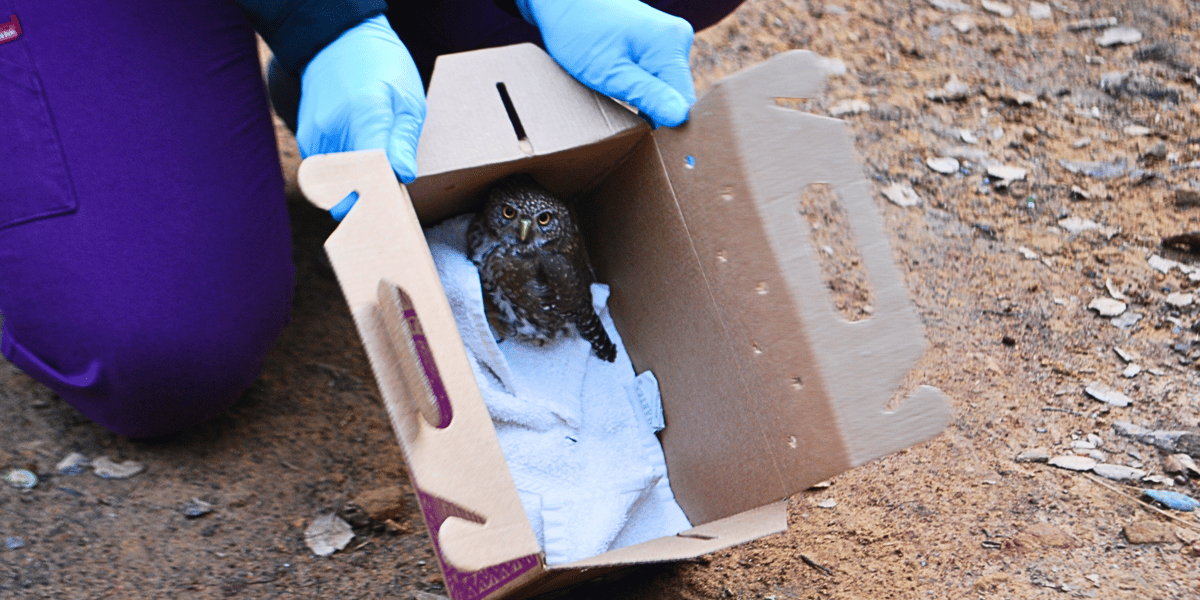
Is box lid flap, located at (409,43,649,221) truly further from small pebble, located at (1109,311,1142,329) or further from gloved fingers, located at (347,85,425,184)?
small pebble, located at (1109,311,1142,329)

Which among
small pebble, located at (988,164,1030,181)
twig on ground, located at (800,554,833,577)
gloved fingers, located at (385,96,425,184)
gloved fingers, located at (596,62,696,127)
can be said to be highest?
gloved fingers, located at (385,96,425,184)

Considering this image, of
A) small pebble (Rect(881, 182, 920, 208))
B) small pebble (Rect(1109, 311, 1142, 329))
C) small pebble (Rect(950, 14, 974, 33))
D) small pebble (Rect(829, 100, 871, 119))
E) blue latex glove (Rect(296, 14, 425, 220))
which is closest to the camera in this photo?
blue latex glove (Rect(296, 14, 425, 220))

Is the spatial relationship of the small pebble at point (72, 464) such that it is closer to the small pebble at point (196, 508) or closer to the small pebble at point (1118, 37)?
the small pebble at point (196, 508)

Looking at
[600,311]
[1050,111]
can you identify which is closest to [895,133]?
[1050,111]

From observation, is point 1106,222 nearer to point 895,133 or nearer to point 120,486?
point 895,133

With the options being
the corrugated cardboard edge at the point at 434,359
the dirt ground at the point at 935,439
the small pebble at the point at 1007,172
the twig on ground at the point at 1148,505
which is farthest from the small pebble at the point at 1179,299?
the corrugated cardboard edge at the point at 434,359

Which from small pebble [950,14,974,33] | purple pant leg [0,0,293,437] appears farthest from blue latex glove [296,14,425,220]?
small pebble [950,14,974,33]

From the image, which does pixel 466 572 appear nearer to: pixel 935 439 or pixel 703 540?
pixel 703 540

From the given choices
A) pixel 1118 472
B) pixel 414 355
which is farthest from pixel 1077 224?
pixel 414 355
